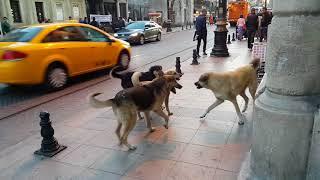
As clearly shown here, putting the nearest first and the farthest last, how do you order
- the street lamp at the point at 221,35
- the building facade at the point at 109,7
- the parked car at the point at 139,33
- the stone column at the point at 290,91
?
1. the stone column at the point at 290,91
2. the street lamp at the point at 221,35
3. the parked car at the point at 139,33
4. the building facade at the point at 109,7

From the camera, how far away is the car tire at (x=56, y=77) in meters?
8.17

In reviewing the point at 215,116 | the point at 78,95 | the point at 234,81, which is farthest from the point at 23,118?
the point at 234,81

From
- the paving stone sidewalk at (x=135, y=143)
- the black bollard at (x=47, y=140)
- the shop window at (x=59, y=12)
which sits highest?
the shop window at (x=59, y=12)

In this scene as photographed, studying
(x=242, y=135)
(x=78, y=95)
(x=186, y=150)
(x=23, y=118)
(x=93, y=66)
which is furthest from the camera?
(x=93, y=66)

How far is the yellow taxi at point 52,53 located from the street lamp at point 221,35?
5.18 meters

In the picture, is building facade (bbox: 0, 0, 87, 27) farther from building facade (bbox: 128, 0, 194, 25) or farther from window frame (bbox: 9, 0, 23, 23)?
building facade (bbox: 128, 0, 194, 25)

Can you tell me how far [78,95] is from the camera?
7918 millimetres

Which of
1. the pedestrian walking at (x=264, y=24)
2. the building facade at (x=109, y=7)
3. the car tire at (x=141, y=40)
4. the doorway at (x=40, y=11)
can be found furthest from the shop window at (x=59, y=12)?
the pedestrian walking at (x=264, y=24)

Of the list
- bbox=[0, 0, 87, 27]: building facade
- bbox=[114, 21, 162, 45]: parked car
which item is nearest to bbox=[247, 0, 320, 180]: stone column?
bbox=[114, 21, 162, 45]: parked car

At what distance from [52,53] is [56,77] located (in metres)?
0.65

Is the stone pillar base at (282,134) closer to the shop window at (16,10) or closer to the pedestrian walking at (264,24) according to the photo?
the pedestrian walking at (264,24)

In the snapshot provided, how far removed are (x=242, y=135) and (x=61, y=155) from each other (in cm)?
276

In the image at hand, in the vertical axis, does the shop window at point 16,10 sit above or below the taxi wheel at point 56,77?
above

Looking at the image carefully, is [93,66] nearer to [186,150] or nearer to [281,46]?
[186,150]
